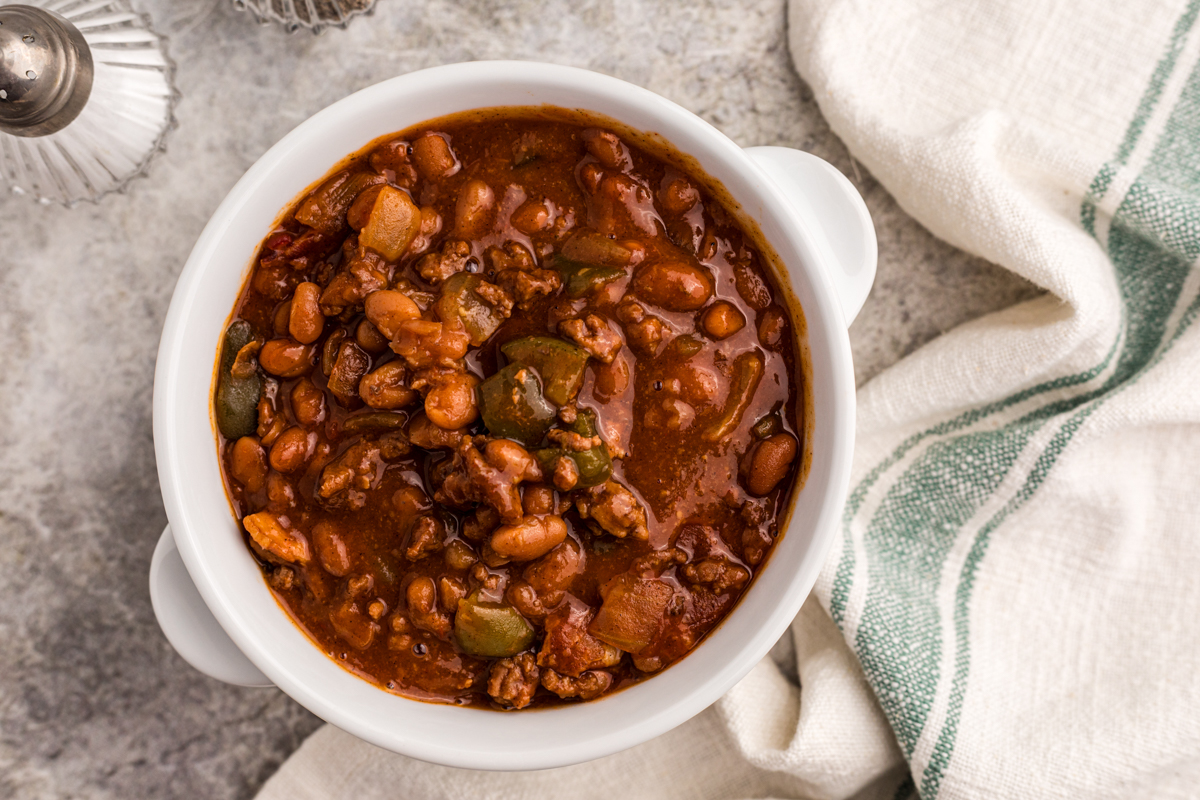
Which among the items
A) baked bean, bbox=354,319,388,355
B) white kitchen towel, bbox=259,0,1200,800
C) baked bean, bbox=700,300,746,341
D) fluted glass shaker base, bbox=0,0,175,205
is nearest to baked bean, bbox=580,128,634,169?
baked bean, bbox=700,300,746,341

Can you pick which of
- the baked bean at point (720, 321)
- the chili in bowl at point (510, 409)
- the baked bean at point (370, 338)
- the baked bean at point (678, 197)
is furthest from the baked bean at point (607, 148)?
the baked bean at point (370, 338)

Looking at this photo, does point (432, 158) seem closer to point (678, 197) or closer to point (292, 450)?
point (678, 197)

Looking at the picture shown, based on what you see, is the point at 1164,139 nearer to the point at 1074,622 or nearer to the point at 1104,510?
the point at 1104,510

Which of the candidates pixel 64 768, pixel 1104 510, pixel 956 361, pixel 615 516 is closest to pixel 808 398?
pixel 615 516

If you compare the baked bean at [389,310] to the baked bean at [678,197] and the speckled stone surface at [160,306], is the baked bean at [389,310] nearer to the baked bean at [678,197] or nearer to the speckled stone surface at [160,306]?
the baked bean at [678,197]

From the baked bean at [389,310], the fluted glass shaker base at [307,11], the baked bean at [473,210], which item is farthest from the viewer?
the fluted glass shaker base at [307,11]

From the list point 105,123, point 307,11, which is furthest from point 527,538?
point 105,123
